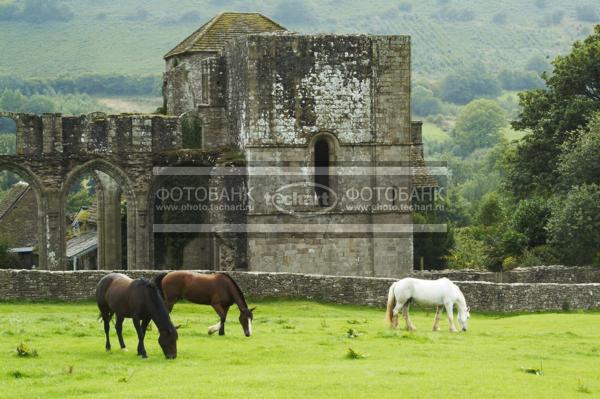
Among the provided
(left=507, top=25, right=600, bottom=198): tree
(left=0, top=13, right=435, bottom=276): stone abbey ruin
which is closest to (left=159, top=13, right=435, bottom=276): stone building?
(left=0, top=13, right=435, bottom=276): stone abbey ruin

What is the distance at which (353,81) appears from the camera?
139 feet

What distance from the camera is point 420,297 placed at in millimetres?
27797

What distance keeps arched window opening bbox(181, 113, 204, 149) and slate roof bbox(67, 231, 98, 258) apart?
11.8 meters

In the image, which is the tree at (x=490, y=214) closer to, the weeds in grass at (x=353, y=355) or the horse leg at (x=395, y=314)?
the horse leg at (x=395, y=314)

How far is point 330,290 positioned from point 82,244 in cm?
2430

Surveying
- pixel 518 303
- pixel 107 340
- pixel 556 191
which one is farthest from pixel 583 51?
pixel 107 340

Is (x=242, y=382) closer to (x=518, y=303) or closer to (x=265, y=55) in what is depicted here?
(x=518, y=303)

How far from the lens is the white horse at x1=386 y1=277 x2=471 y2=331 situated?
2772 cm

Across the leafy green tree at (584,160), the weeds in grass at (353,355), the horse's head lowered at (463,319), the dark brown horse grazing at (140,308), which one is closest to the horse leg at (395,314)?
the horse's head lowered at (463,319)

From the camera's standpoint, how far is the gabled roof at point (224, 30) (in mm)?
48438

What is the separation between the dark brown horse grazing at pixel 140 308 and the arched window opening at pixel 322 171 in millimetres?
19547

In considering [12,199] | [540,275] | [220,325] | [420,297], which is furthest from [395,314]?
[12,199]

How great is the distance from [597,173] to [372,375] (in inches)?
1196

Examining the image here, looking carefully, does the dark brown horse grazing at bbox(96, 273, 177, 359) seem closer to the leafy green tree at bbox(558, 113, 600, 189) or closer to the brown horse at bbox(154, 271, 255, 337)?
the brown horse at bbox(154, 271, 255, 337)
